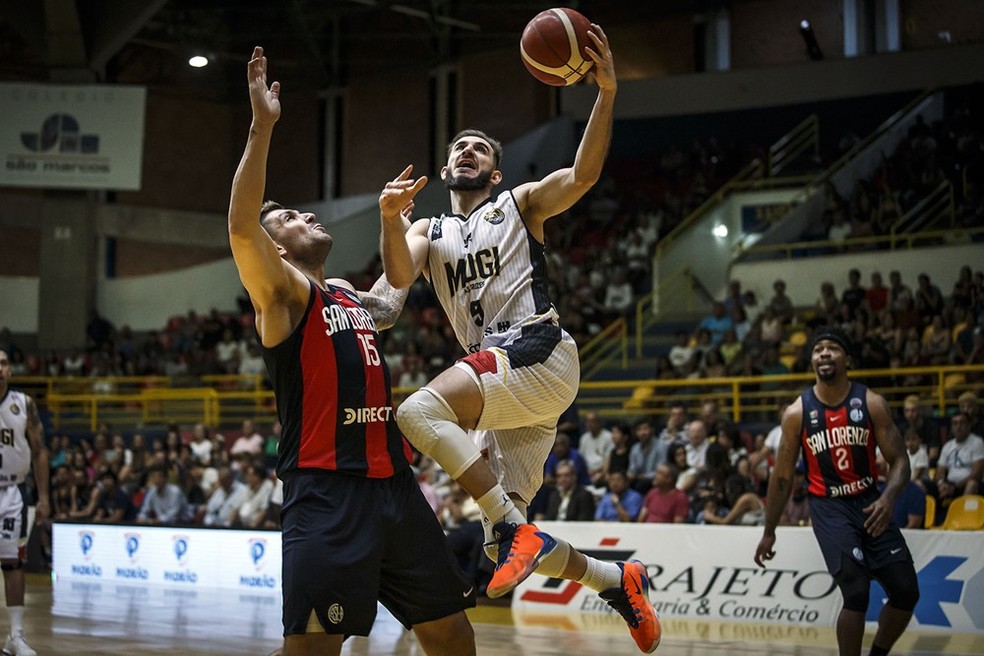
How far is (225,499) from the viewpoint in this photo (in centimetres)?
1620

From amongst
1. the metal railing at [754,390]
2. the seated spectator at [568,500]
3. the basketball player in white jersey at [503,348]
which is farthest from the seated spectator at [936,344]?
the basketball player in white jersey at [503,348]

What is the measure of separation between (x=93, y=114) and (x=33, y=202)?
666cm

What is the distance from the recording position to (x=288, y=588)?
4.46 meters

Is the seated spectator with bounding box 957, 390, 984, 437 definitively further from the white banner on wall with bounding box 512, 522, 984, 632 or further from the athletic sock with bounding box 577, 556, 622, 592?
the athletic sock with bounding box 577, 556, 622, 592

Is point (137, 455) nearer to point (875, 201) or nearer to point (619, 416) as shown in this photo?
point (619, 416)

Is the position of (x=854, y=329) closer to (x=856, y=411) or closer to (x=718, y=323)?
(x=718, y=323)

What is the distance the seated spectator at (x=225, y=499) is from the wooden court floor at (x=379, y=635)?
128 inches

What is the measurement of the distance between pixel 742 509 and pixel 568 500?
198cm

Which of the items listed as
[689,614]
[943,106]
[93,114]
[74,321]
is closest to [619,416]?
[689,614]

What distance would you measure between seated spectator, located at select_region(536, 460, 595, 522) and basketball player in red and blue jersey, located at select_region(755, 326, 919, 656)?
5143mm

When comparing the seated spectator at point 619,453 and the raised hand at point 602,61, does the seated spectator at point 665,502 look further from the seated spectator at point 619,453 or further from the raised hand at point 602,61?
the raised hand at point 602,61

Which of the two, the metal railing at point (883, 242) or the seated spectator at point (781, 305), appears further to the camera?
the metal railing at point (883, 242)

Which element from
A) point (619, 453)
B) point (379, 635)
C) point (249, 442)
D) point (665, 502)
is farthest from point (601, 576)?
point (249, 442)

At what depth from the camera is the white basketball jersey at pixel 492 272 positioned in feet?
18.0
